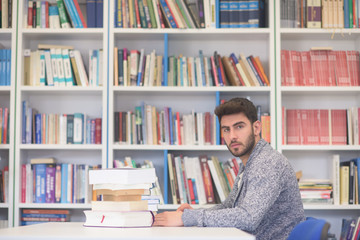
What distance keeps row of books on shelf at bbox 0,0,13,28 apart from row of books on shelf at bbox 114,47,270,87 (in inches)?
32.8

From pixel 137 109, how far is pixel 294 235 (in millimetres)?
2104

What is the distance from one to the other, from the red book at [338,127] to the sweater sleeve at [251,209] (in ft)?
5.68

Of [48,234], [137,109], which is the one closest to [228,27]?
[137,109]

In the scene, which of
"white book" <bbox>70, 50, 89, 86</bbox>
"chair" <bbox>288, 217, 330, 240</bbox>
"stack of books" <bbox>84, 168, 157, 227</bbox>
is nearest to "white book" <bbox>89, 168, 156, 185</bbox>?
"stack of books" <bbox>84, 168, 157, 227</bbox>

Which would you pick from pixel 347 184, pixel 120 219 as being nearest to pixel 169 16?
pixel 347 184

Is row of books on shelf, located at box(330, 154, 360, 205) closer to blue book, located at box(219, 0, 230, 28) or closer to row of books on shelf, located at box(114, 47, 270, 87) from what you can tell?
row of books on shelf, located at box(114, 47, 270, 87)

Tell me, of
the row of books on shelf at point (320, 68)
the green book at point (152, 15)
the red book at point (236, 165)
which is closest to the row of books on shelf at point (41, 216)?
the red book at point (236, 165)

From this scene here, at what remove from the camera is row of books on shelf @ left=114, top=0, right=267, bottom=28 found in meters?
3.77

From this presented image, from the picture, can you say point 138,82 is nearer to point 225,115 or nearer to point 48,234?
point 225,115

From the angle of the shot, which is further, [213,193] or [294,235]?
[213,193]

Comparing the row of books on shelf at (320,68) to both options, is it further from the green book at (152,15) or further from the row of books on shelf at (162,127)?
the green book at (152,15)

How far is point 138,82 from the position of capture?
147 inches

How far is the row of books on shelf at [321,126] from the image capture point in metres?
3.74

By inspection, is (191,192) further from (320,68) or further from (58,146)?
(320,68)
